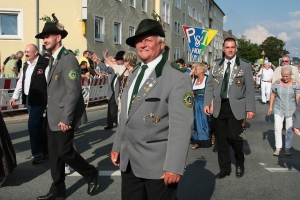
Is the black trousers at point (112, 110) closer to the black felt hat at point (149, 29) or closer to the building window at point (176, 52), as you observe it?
the black felt hat at point (149, 29)

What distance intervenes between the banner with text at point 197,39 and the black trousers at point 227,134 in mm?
6403

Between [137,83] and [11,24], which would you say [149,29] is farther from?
[11,24]

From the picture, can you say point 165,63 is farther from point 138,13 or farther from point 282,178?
point 138,13

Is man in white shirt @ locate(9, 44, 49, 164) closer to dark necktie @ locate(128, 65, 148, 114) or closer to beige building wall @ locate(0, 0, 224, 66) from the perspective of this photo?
dark necktie @ locate(128, 65, 148, 114)

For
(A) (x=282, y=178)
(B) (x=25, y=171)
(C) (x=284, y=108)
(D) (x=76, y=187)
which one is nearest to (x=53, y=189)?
(D) (x=76, y=187)

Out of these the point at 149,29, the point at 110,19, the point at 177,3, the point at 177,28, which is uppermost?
the point at 177,3

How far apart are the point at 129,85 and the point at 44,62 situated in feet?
11.9

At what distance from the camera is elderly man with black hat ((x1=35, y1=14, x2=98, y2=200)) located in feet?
14.6

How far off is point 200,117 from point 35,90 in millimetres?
3748

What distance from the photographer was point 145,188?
9.87 feet

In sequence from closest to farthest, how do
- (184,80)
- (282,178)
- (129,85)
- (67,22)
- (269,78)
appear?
1. (184,80)
2. (129,85)
3. (282,178)
4. (269,78)
5. (67,22)

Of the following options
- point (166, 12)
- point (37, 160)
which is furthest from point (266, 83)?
point (166, 12)

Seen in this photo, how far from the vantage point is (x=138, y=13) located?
27875mm

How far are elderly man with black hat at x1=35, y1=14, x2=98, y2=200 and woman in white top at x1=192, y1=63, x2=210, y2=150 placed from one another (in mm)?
4011
